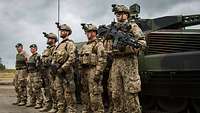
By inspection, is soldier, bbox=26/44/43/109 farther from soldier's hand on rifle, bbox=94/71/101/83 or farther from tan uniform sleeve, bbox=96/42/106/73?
tan uniform sleeve, bbox=96/42/106/73

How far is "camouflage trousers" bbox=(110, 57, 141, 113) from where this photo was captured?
8125 millimetres

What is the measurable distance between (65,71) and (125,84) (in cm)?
280

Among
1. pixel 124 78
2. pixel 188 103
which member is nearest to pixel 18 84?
pixel 188 103

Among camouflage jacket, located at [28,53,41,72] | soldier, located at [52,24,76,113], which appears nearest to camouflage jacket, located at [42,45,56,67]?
camouflage jacket, located at [28,53,41,72]

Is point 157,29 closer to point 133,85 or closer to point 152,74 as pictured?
point 152,74

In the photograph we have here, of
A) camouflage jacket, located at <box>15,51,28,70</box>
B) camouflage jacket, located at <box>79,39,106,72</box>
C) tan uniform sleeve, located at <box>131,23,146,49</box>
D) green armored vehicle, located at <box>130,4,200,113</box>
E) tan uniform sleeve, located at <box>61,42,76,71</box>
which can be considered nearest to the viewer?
tan uniform sleeve, located at <box>131,23,146,49</box>

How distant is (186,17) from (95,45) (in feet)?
12.7

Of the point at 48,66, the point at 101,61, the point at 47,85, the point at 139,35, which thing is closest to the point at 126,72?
the point at 139,35

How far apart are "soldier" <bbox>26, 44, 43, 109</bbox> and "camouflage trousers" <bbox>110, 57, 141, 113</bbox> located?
5343 mm

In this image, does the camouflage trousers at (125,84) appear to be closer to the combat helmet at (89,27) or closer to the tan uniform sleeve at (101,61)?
the tan uniform sleeve at (101,61)

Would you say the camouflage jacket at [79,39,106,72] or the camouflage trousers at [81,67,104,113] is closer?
the camouflage jacket at [79,39,106,72]

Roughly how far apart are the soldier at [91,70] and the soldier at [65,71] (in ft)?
0.93

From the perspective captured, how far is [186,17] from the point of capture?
13.3 meters

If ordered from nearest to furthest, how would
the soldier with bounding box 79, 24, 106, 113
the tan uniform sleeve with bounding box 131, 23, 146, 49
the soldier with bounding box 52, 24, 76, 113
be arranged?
the tan uniform sleeve with bounding box 131, 23, 146, 49 < the soldier with bounding box 79, 24, 106, 113 < the soldier with bounding box 52, 24, 76, 113
